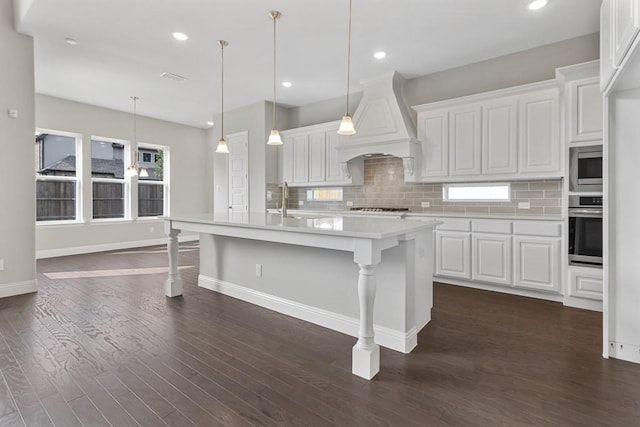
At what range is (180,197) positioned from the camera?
27.7 ft

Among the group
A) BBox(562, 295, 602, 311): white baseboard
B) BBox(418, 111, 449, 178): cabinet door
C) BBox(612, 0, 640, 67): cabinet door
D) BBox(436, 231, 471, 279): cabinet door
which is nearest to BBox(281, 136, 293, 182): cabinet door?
BBox(418, 111, 449, 178): cabinet door

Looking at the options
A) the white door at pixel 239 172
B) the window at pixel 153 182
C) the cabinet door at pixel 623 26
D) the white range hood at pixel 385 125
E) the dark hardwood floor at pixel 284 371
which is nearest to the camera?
the cabinet door at pixel 623 26

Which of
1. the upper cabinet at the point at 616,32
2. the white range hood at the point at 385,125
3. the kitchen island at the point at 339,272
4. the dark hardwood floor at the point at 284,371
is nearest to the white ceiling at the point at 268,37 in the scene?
the white range hood at the point at 385,125

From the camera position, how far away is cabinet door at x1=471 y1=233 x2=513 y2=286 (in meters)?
3.89

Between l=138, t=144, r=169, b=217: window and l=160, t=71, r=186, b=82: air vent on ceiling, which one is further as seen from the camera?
l=138, t=144, r=169, b=217: window

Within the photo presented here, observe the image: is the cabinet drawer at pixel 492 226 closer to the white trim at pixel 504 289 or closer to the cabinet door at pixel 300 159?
the white trim at pixel 504 289

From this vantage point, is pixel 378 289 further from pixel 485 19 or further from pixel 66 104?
pixel 66 104

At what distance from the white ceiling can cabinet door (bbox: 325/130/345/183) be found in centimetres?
86

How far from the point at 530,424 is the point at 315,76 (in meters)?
4.89

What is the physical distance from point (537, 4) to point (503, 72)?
123 centimetres

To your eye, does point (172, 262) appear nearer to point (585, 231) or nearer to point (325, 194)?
point (325, 194)

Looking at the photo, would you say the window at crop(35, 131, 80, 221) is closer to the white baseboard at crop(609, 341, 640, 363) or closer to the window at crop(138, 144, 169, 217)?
the window at crop(138, 144, 169, 217)

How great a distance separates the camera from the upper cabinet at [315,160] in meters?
5.70

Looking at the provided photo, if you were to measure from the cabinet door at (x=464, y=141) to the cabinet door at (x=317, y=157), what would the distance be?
7.42 ft
